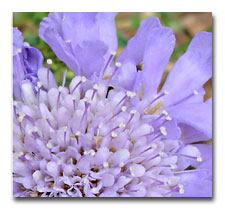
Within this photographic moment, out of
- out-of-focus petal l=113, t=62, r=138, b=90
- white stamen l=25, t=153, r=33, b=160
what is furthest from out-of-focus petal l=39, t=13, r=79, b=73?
white stamen l=25, t=153, r=33, b=160

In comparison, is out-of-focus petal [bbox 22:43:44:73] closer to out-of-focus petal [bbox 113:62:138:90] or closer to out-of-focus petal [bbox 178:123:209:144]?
out-of-focus petal [bbox 113:62:138:90]

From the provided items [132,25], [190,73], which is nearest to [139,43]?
[190,73]

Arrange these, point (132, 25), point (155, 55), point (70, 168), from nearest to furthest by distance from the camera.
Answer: point (70, 168) → point (155, 55) → point (132, 25)

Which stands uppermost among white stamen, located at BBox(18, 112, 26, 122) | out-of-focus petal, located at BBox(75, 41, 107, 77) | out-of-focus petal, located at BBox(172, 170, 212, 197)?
out-of-focus petal, located at BBox(75, 41, 107, 77)

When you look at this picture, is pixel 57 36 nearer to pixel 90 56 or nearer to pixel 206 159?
pixel 90 56

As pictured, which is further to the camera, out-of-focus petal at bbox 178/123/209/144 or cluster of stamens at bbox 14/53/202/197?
out-of-focus petal at bbox 178/123/209/144

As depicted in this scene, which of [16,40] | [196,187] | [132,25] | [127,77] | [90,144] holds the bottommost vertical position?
[196,187]
